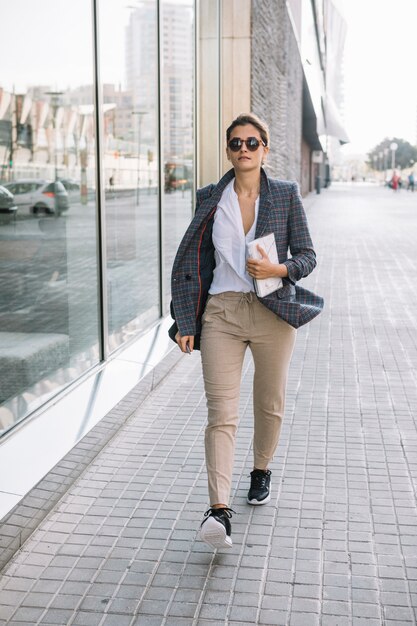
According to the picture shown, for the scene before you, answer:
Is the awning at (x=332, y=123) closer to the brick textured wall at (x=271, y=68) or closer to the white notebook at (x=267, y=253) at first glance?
the brick textured wall at (x=271, y=68)

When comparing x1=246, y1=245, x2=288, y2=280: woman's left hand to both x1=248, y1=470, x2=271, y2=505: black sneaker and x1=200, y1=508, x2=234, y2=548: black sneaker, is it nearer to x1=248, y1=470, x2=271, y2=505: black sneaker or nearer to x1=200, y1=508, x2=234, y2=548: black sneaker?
x1=200, y1=508, x2=234, y2=548: black sneaker

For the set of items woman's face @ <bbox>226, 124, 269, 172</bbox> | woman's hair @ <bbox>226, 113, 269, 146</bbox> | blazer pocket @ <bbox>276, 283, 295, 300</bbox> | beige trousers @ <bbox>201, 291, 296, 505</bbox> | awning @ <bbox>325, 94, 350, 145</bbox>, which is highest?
awning @ <bbox>325, 94, 350, 145</bbox>

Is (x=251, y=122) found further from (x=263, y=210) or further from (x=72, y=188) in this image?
(x=72, y=188)

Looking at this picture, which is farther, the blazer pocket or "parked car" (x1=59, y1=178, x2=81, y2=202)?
"parked car" (x1=59, y1=178, x2=81, y2=202)

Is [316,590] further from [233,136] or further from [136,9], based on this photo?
[136,9]

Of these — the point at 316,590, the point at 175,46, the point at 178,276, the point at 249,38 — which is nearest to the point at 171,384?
the point at 178,276

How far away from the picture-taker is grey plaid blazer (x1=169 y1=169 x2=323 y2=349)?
4027mm

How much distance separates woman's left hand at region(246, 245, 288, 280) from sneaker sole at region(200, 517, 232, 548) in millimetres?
1072

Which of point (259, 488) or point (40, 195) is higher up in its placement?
point (40, 195)

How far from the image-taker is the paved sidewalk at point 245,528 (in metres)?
3.47

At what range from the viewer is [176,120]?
33.4 feet

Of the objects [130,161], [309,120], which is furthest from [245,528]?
[309,120]

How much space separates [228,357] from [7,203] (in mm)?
1751

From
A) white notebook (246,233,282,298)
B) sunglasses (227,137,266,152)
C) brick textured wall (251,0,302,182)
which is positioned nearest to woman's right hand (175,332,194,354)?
white notebook (246,233,282,298)
